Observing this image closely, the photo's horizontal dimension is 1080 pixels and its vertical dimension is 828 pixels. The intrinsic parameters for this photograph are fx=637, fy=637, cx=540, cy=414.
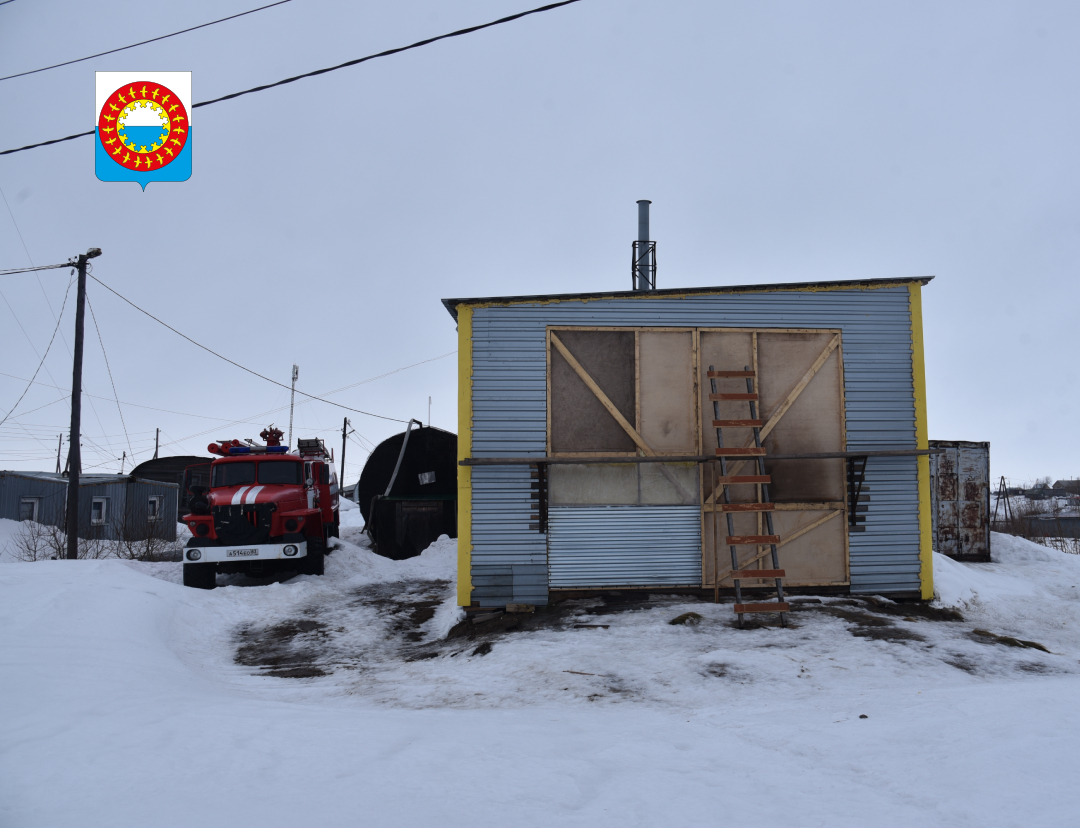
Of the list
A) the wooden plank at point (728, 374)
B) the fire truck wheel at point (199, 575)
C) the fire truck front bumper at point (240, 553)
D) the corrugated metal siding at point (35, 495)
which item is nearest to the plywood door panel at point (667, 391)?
the wooden plank at point (728, 374)

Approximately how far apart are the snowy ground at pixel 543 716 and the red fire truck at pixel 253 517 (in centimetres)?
277

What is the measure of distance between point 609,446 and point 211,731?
626 cm

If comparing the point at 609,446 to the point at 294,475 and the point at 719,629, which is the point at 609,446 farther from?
the point at 294,475

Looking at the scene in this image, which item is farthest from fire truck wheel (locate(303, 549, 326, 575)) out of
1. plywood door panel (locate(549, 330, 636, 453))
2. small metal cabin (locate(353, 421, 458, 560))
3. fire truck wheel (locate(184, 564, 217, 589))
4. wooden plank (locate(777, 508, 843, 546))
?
wooden plank (locate(777, 508, 843, 546))

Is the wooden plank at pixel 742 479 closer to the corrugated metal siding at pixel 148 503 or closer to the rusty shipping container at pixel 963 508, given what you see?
the rusty shipping container at pixel 963 508

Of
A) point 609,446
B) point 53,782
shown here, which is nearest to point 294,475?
point 609,446

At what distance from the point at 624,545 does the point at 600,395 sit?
223 cm

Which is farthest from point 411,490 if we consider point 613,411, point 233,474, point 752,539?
point 752,539

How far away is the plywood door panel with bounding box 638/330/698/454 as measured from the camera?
945 centimetres

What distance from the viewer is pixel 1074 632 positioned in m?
8.39

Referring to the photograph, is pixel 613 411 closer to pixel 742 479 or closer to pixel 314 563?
pixel 742 479

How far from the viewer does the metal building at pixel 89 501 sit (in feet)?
82.4

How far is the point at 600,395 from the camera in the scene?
945cm

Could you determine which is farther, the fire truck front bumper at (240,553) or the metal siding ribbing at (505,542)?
the fire truck front bumper at (240,553)
